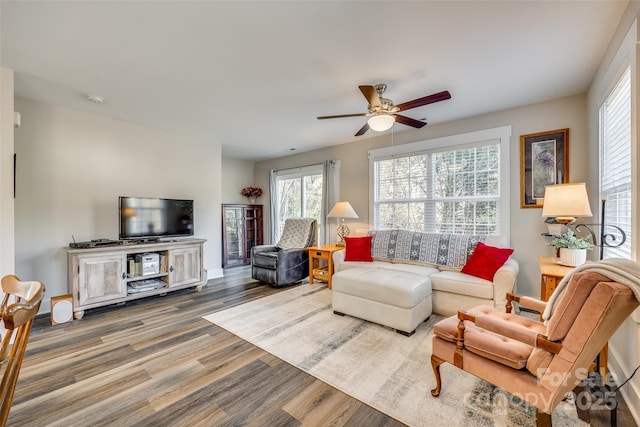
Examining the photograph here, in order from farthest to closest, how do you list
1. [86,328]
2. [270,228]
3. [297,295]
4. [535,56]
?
1. [270,228]
2. [297,295]
3. [86,328]
4. [535,56]

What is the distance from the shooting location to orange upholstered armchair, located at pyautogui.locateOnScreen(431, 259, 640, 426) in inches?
46.0

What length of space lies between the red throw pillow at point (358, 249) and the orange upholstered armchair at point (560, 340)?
2.50 m

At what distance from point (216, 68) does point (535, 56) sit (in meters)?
2.86

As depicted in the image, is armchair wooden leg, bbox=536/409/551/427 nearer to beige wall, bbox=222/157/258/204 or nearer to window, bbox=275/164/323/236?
window, bbox=275/164/323/236

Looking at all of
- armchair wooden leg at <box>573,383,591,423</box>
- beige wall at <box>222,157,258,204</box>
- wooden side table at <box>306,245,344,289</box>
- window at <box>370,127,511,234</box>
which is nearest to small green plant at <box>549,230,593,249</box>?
window at <box>370,127,511,234</box>

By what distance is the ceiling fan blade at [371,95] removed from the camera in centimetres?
240

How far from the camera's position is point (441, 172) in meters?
4.18

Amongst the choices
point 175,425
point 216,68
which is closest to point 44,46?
point 216,68

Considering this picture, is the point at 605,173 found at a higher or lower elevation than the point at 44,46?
lower

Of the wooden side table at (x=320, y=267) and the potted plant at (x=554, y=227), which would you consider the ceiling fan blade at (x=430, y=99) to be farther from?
the wooden side table at (x=320, y=267)

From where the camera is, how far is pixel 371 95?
2.50m

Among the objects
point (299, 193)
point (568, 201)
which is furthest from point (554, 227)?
point (299, 193)

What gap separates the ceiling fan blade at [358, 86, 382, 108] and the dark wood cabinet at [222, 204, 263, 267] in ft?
14.1

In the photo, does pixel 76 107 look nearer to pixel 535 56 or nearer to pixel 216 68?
pixel 216 68
